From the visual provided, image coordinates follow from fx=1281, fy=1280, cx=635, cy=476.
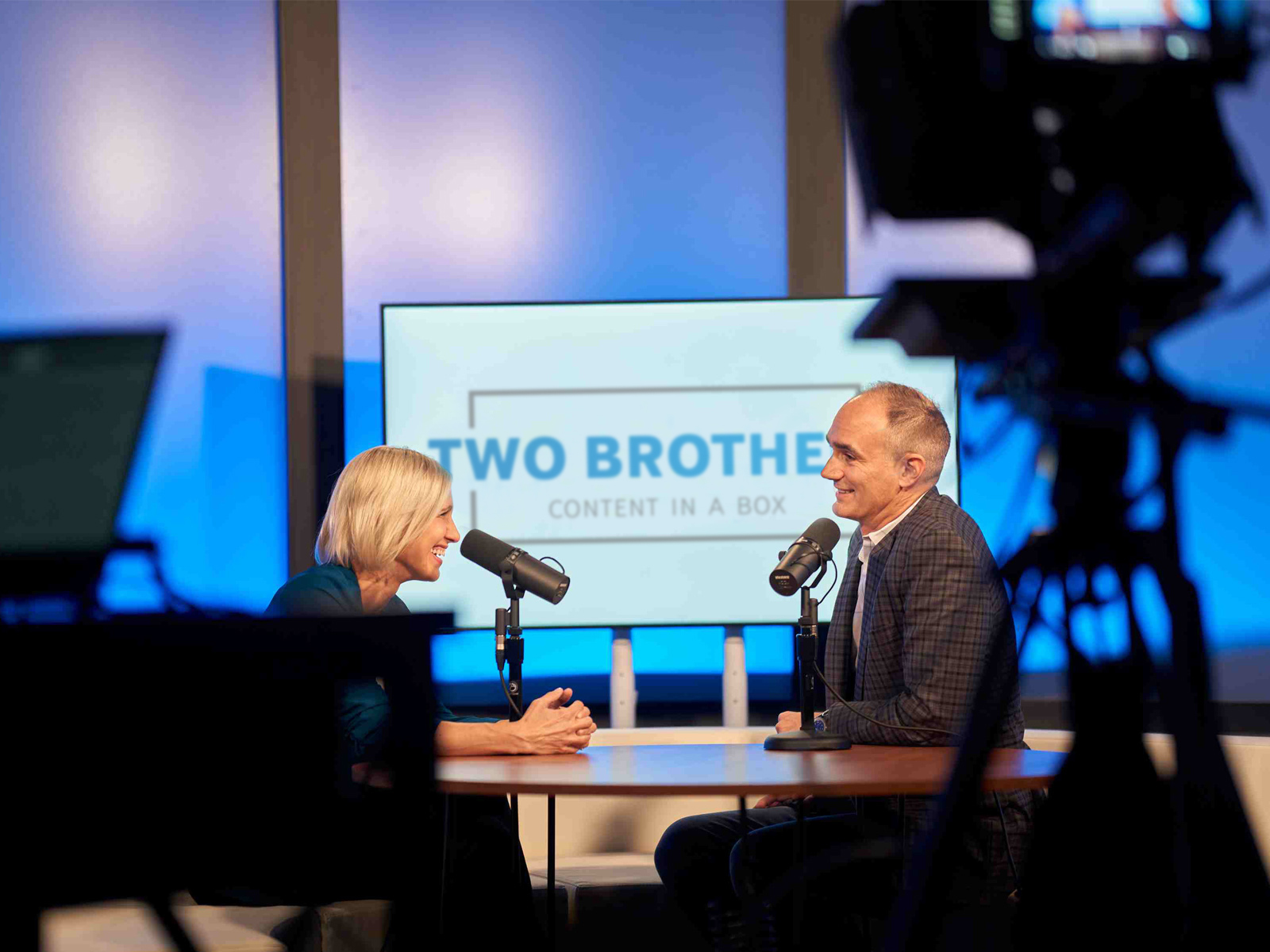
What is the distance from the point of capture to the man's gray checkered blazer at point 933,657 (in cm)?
246

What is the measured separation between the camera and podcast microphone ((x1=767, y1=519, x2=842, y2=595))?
2484 mm

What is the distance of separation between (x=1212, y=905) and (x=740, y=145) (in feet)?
11.0

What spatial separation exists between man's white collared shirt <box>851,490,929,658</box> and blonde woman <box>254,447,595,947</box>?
26.7 inches

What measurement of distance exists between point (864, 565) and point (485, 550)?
0.90 m

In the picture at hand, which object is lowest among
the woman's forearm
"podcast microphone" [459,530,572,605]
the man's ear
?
the woman's forearm

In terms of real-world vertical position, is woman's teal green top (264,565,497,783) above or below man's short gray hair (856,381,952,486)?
below

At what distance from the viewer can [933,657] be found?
249cm

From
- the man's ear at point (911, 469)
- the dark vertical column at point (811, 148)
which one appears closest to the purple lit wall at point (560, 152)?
the dark vertical column at point (811, 148)

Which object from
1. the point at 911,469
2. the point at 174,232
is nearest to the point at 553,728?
the point at 911,469

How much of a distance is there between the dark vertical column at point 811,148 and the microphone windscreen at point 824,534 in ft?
5.77

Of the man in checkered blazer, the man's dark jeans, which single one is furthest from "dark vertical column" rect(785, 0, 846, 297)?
the man's dark jeans

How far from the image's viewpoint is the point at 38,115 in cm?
417

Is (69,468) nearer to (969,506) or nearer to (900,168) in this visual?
(900,168)

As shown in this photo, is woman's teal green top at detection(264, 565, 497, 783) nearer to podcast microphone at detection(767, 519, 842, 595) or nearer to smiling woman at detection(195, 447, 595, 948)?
smiling woman at detection(195, 447, 595, 948)
